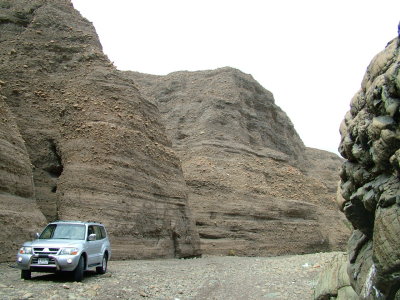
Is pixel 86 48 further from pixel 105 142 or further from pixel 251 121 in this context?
pixel 251 121

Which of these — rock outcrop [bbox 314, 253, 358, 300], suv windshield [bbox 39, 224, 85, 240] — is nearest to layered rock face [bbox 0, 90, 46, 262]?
suv windshield [bbox 39, 224, 85, 240]

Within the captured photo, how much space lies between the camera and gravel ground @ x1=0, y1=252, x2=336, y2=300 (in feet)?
39.3

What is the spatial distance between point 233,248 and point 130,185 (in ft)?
47.8

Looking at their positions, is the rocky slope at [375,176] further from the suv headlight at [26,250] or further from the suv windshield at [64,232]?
the suv headlight at [26,250]

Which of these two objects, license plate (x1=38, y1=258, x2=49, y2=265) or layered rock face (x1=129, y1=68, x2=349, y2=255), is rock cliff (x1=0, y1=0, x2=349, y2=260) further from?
license plate (x1=38, y1=258, x2=49, y2=265)

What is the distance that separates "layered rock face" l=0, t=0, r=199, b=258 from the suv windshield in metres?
4.51

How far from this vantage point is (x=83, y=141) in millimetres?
24547

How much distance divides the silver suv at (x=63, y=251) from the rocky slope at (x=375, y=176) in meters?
7.21

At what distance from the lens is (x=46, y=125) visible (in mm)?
25578

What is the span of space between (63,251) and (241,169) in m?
32.9

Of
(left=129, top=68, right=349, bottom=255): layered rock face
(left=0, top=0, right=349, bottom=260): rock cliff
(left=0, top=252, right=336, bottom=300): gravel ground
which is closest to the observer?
(left=0, top=252, right=336, bottom=300): gravel ground

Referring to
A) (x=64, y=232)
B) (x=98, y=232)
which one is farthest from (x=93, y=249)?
(x=98, y=232)

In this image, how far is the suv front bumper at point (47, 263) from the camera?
43.4ft

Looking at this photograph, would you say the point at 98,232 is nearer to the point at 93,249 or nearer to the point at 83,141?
the point at 93,249
